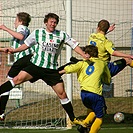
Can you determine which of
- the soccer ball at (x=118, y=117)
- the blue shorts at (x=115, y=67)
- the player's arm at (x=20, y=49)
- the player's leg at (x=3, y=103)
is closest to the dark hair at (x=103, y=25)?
the blue shorts at (x=115, y=67)

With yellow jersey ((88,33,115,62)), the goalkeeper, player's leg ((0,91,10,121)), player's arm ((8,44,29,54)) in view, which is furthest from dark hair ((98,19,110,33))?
player's leg ((0,91,10,121))

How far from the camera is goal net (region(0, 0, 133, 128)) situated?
14234 mm

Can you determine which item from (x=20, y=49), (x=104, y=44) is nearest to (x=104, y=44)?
(x=104, y=44)

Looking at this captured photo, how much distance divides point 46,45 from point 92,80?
126cm

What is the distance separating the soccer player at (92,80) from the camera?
9773 millimetres

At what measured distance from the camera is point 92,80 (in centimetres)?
986

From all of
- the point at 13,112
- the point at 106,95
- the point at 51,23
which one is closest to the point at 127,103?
the point at 106,95

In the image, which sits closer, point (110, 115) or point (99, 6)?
point (110, 115)

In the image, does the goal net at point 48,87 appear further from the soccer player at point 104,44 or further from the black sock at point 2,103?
the soccer player at point 104,44

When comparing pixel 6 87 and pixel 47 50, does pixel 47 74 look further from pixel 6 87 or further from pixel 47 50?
pixel 6 87

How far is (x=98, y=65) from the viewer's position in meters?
9.91

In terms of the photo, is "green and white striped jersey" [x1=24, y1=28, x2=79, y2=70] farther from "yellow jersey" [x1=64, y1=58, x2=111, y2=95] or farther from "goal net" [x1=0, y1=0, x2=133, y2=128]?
"goal net" [x1=0, y1=0, x2=133, y2=128]

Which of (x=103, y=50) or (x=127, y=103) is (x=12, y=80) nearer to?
(x=103, y=50)

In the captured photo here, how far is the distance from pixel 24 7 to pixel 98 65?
5743 mm
